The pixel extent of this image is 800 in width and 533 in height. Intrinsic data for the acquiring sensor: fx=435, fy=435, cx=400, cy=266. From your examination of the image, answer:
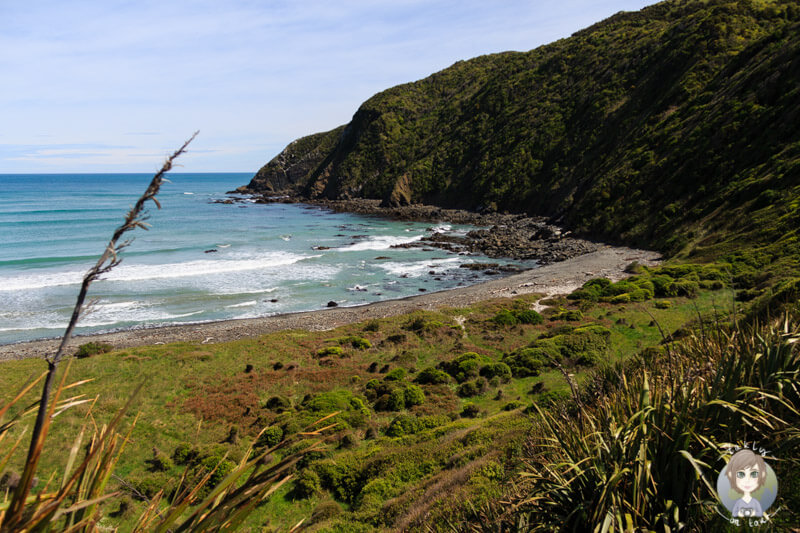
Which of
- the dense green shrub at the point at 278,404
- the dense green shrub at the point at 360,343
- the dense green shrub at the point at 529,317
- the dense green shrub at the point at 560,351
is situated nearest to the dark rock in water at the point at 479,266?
the dense green shrub at the point at 529,317

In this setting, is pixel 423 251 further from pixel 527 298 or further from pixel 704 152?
pixel 704 152

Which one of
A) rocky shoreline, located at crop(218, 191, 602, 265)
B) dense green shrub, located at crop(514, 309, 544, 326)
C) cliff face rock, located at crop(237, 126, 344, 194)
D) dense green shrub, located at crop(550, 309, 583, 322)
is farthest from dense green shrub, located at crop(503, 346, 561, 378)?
cliff face rock, located at crop(237, 126, 344, 194)

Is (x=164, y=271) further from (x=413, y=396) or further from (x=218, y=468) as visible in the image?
(x=218, y=468)

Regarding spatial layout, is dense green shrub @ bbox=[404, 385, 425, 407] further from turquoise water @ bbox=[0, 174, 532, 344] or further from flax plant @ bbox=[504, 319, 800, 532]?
turquoise water @ bbox=[0, 174, 532, 344]

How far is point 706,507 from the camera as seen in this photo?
3766 mm

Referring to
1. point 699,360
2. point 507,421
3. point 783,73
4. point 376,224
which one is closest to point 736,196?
point 783,73

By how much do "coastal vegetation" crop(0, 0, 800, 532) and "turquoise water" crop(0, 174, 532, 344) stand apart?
8.07m

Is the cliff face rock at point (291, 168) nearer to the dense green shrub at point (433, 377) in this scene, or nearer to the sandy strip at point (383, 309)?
the sandy strip at point (383, 309)

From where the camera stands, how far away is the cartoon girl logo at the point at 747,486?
3.28 meters

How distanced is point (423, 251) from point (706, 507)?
54.4m

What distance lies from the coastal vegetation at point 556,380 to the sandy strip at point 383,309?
264 centimetres

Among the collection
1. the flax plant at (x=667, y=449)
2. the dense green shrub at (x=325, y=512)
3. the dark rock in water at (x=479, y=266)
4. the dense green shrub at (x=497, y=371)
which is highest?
the flax plant at (x=667, y=449)

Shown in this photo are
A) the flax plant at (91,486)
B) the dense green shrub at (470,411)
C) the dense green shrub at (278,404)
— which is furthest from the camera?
the dense green shrub at (278,404)

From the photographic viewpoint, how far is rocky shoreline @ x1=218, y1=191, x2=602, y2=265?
5204 centimetres
